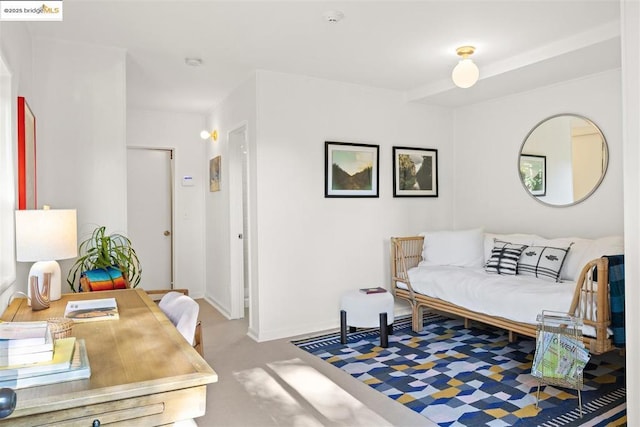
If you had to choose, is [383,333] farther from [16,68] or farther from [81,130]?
[16,68]

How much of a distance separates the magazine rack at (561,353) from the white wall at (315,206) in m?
2.13

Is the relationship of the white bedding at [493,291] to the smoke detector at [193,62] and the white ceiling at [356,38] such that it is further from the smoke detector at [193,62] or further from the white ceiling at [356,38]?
the smoke detector at [193,62]

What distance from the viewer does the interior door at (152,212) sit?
5766 millimetres

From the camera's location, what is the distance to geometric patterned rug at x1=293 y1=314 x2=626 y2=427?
2.63 m

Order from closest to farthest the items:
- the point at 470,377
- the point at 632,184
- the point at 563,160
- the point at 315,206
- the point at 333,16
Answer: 1. the point at 632,184
2. the point at 333,16
3. the point at 470,377
4. the point at 563,160
5. the point at 315,206

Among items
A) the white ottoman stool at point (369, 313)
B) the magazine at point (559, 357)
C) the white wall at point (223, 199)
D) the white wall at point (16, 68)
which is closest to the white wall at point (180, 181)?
the white wall at point (223, 199)

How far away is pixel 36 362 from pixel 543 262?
3731 millimetres

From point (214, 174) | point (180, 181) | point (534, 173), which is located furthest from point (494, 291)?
point (180, 181)

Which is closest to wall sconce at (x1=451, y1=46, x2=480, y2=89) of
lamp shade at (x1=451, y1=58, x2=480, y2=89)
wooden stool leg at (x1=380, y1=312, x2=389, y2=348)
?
lamp shade at (x1=451, y1=58, x2=480, y2=89)

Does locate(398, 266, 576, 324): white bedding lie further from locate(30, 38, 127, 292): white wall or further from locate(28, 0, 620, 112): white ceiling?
locate(30, 38, 127, 292): white wall

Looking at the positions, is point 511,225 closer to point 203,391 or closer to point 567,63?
point 567,63

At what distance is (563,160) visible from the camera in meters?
4.26

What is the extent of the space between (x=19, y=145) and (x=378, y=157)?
Answer: 3212 millimetres

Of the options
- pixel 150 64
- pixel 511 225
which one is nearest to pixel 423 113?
pixel 511 225
